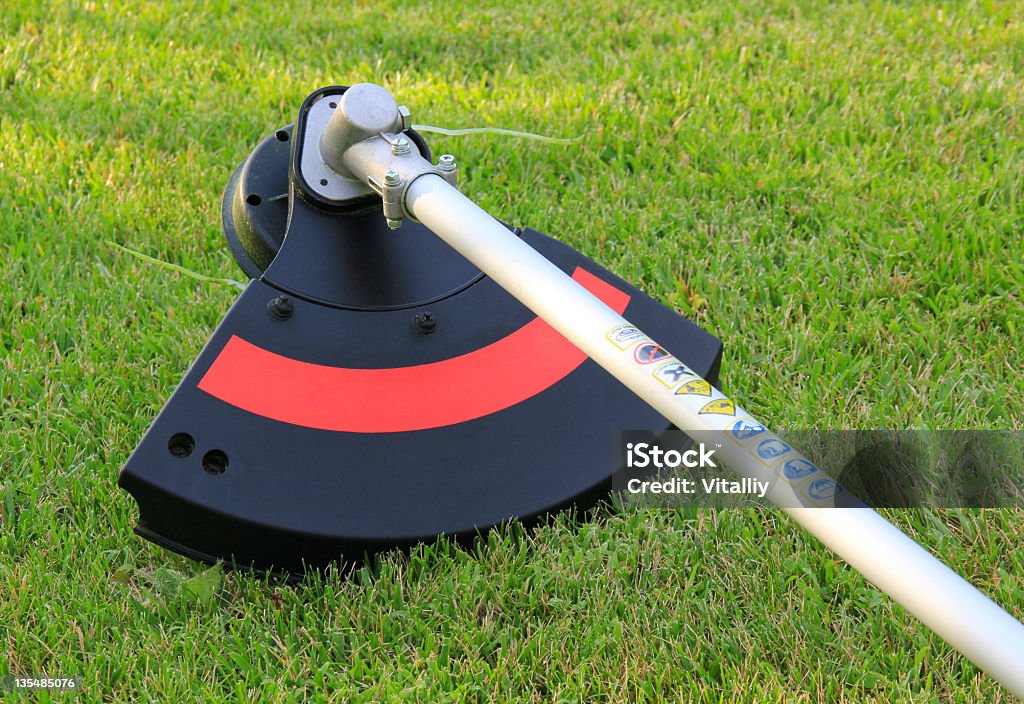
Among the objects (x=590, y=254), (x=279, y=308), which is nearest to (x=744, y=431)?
(x=279, y=308)

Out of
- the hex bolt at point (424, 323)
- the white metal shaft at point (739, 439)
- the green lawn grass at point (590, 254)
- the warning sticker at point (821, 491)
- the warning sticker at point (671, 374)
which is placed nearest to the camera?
→ the white metal shaft at point (739, 439)

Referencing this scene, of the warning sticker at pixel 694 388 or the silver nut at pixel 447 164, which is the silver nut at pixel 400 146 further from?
the warning sticker at pixel 694 388

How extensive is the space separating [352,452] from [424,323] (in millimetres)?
282

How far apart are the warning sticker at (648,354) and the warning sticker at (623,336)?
0.05 feet

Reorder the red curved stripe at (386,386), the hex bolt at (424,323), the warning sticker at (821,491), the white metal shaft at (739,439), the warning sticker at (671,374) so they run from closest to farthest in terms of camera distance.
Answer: the white metal shaft at (739,439), the warning sticker at (821,491), the warning sticker at (671,374), the red curved stripe at (386,386), the hex bolt at (424,323)

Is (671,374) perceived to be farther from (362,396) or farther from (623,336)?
(362,396)

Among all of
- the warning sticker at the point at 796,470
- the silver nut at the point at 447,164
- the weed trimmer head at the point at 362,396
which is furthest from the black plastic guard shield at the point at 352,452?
the warning sticker at the point at 796,470

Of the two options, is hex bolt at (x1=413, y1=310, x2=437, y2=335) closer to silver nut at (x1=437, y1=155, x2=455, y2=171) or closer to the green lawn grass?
silver nut at (x1=437, y1=155, x2=455, y2=171)

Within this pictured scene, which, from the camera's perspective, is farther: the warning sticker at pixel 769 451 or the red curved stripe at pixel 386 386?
the red curved stripe at pixel 386 386

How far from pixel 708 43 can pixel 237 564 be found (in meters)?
2.44

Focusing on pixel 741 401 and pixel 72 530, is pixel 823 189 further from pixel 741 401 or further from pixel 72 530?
pixel 72 530

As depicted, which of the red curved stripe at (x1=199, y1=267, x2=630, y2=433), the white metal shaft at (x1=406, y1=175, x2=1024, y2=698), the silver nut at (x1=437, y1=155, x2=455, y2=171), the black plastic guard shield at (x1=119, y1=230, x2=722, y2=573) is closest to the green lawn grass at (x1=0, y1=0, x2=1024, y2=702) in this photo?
the black plastic guard shield at (x1=119, y1=230, x2=722, y2=573)

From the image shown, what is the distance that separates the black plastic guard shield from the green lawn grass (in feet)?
0.23

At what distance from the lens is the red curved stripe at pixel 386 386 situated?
1788 mm
